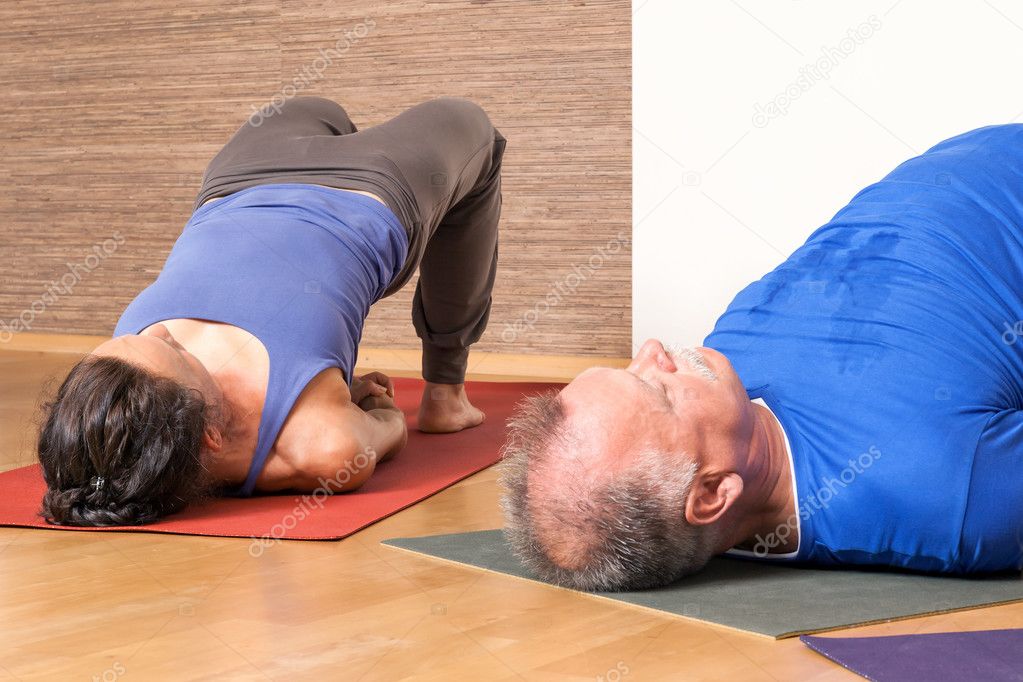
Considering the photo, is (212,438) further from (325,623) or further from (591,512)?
(591,512)

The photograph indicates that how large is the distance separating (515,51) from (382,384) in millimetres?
1627

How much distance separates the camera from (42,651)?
1239 millimetres

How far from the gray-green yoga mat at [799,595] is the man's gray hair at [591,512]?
0.14 feet

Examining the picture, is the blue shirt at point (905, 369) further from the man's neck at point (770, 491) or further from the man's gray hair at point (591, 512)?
the man's gray hair at point (591, 512)

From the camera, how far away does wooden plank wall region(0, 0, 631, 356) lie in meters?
3.53

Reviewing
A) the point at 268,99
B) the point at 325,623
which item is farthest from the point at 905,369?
the point at 268,99

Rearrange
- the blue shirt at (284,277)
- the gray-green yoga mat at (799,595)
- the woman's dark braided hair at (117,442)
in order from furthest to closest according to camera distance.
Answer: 1. the blue shirt at (284,277)
2. the woman's dark braided hair at (117,442)
3. the gray-green yoga mat at (799,595)

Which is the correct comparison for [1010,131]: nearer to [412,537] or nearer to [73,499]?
[412,537]

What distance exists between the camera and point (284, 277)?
1932 mm

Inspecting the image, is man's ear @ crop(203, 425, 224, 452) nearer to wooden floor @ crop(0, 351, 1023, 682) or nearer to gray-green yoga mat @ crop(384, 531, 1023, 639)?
wooden floor @ crop(0, 351, 1023, 682)

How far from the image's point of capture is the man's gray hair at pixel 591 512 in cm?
126

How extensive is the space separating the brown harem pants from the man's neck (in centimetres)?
94

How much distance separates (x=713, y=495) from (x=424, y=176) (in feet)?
3.49

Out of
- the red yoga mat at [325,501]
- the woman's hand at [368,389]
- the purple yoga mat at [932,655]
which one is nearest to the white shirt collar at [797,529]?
the purple yoga mat at [932,655]
